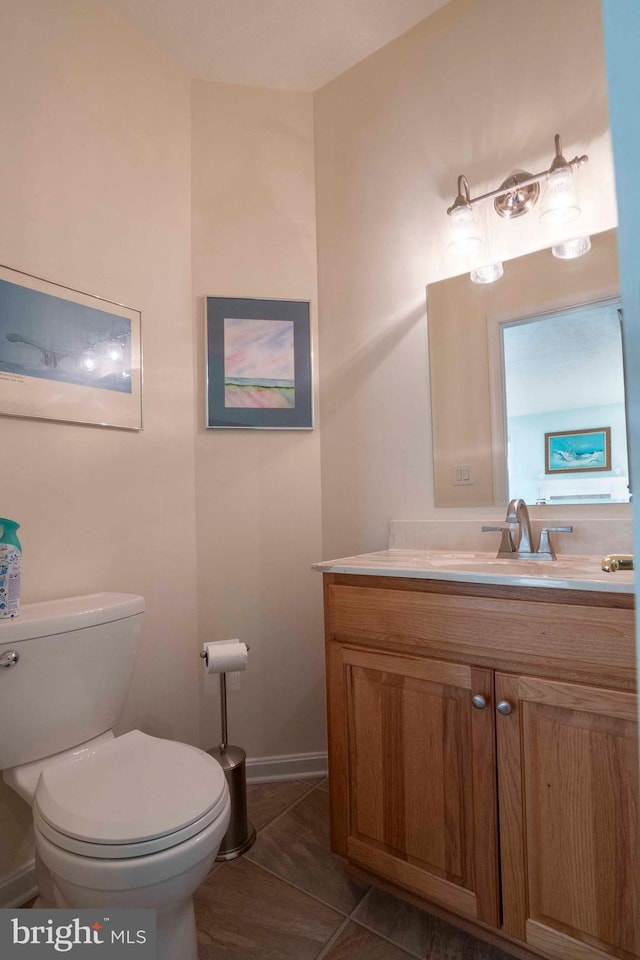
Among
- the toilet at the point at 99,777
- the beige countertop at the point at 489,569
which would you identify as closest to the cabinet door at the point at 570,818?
the beige countertop at the point at 489,569

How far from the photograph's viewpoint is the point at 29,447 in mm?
1365

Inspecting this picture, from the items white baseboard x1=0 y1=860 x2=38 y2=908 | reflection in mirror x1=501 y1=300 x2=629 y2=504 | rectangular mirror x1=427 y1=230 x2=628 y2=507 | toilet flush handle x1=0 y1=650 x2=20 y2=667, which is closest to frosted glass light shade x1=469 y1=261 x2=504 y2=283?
rectangular mirror x1=427 y1=230 x2=628 y2=507

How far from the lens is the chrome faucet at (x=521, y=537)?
1.37 m

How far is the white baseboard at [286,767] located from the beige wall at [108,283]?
0.97 ft

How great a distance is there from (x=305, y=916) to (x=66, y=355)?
5.44ft

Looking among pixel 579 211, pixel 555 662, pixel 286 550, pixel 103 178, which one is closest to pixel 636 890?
pixel 555 662

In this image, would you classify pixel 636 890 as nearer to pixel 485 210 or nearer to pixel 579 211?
pixel 579 211

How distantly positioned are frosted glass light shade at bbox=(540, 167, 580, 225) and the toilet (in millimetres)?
1619

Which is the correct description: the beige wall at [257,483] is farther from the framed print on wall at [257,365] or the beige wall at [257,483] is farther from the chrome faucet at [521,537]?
the chrome faucet at [521,537]

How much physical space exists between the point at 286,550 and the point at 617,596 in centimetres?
120

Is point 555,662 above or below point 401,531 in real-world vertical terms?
below

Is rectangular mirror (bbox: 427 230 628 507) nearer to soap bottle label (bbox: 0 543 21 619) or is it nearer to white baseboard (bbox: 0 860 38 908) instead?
soap bottle label (bbox: 0 543 21 619)

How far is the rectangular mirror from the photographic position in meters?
1.36

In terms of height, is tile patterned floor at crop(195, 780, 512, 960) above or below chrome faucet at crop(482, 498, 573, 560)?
below
